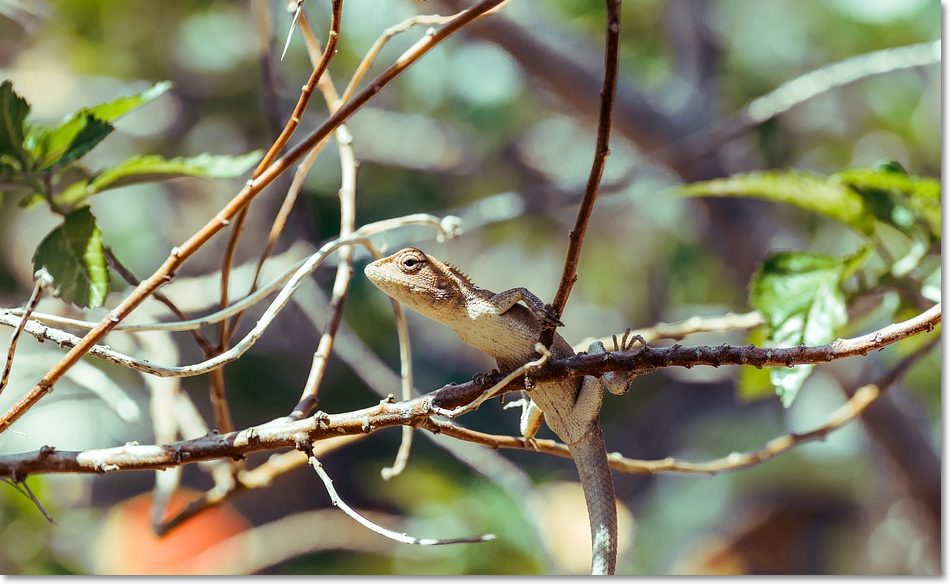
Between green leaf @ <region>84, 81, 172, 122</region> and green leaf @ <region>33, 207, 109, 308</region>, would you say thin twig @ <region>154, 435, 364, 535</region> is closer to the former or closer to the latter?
green leaf @ <region>33, 207, 109, 308</region>

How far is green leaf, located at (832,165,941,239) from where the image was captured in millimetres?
979

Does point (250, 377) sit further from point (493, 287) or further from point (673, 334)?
point (673, 334)

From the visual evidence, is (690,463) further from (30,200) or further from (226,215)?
(30,200)

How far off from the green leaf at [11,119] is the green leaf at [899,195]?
0.82 metres

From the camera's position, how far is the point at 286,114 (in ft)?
7.33

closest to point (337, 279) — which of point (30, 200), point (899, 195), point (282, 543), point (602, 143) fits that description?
point (30, 200)

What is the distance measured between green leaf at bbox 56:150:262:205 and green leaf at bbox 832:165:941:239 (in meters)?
0.64

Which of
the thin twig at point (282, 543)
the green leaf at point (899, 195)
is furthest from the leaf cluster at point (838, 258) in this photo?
the thin twig at point (282, 543)

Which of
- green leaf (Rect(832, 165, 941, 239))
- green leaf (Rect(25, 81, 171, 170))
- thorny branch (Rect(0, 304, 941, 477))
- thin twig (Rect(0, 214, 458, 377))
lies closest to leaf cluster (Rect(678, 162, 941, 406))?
green leaf (Rect(832, 165, 941, 239))

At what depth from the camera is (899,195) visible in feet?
3.41

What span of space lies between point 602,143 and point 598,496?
1.18 feet

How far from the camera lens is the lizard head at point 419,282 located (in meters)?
0.86

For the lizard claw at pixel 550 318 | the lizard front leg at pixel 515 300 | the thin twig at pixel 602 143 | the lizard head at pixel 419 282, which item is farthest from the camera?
the lizard head at pixel 419 282

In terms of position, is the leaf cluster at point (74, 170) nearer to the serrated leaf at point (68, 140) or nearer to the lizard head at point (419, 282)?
the serrated leaf at point (68, 140)
